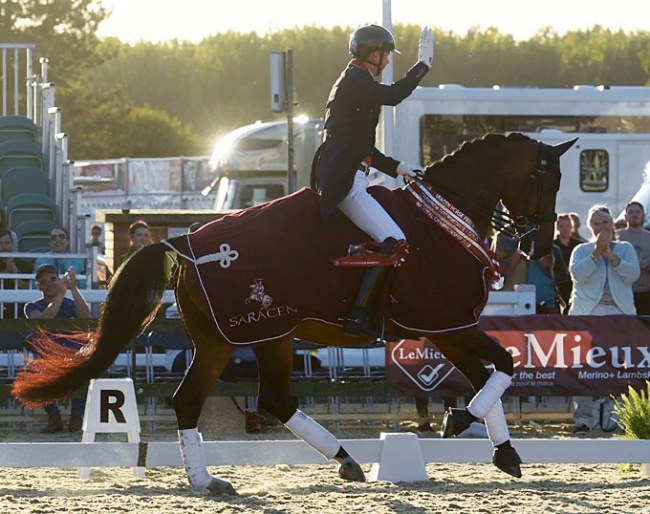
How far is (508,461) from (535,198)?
1511 mm

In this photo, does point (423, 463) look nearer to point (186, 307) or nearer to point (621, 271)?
point (186, 307)

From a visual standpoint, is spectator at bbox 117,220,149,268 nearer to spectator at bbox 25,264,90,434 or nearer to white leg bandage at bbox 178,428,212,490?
spectator at bbox 25,264,90,434

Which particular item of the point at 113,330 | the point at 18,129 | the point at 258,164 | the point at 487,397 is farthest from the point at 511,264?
the point at 258,164

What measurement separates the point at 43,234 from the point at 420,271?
8.87 m

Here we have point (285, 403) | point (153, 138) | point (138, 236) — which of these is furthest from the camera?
point (153, 138)

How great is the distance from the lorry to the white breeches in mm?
9842

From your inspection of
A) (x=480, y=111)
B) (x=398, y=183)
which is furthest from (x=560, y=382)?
(x=480, y=111)

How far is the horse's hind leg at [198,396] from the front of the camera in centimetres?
762

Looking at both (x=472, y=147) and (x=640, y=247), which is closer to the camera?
(x=472, y=147)

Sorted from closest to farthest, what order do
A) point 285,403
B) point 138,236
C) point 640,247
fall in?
point 285,403
point 640,247
point 138,236

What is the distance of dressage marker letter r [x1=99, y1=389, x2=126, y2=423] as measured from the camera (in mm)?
8398

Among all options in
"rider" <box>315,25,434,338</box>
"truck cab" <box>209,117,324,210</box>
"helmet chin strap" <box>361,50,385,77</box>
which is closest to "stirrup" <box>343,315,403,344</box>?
"rider" <box>315,25,434,338</box>

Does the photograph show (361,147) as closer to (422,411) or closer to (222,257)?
(222,257)

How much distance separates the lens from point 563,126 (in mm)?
18188
